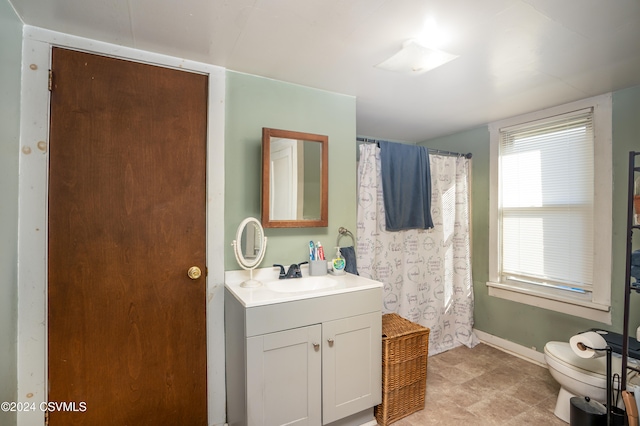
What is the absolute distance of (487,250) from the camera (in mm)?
3070

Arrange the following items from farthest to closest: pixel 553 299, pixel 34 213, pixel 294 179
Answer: pixel 553 299 → pixel 294 179 → pixel 34 213

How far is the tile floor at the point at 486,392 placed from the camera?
6.26ft

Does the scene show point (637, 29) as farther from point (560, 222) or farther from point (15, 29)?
point (15, 29)

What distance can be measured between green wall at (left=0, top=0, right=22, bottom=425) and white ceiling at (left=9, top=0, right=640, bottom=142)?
176 mm

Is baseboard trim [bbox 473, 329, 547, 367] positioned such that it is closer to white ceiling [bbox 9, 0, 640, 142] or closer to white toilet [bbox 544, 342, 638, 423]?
white toilet [bbox 544, 342, 638, 423]

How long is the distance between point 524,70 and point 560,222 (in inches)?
55.3

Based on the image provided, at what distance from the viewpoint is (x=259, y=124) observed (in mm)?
1977

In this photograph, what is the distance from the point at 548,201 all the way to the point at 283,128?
7.80 feet

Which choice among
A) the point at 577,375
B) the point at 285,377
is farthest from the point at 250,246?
the point at 577,375

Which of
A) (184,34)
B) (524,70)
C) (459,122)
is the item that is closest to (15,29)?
(184,34)

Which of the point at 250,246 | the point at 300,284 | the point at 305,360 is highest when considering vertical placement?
the point at 250,246

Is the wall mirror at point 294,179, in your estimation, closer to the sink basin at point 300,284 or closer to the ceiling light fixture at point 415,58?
the sink basin at point 300,284

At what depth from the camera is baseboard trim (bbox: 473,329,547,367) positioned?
2.63 m

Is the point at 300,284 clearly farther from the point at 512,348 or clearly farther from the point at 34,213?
the point at 512,348
